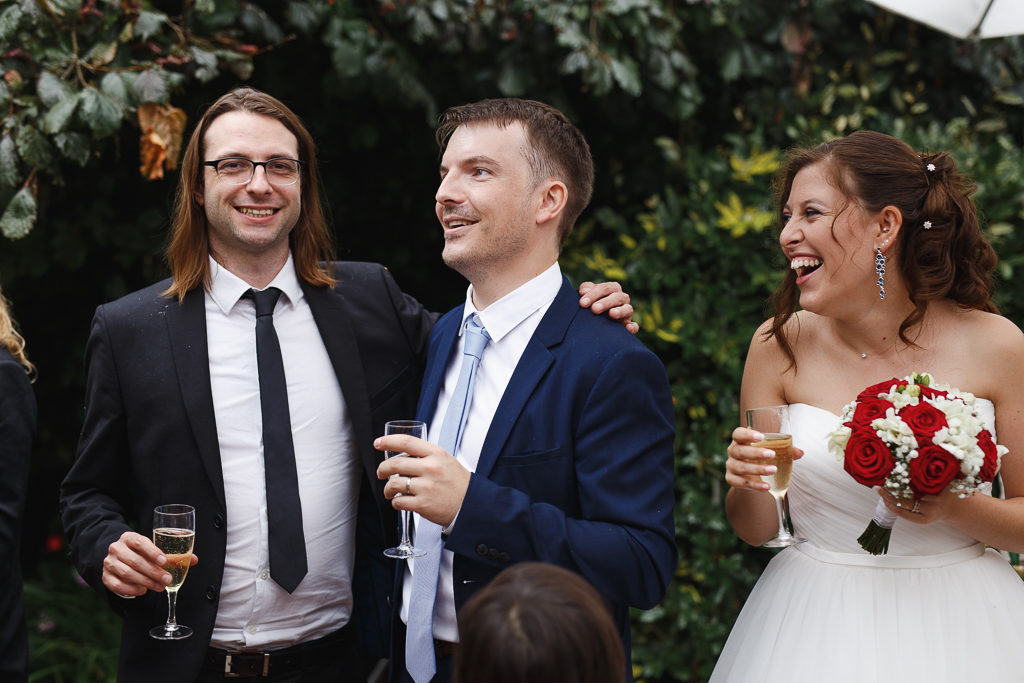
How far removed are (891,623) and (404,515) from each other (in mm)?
1572

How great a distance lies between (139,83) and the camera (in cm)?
332

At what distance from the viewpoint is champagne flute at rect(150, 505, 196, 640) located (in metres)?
2.32

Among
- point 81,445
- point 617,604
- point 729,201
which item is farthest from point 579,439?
point 729,201

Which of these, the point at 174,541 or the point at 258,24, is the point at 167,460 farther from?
the point at 258,24

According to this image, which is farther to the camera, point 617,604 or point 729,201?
point 729,201

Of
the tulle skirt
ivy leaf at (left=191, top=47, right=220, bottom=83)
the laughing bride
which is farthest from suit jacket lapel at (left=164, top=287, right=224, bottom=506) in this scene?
the tulle skirt

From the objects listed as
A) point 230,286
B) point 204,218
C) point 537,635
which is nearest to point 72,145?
point 204,218

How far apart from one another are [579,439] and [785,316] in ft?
3.75

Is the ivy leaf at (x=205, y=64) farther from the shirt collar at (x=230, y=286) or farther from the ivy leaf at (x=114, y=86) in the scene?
the shirt collar at (x=230, y=286)

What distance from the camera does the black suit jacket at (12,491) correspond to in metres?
2.62

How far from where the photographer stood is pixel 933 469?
2.29m

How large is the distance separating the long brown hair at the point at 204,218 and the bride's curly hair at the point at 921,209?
1.82 meters

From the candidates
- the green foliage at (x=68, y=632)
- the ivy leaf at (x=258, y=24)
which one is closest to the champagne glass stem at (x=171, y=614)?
the green foliage at (x=68, y=632)

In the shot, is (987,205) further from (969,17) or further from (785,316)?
(785,316)
